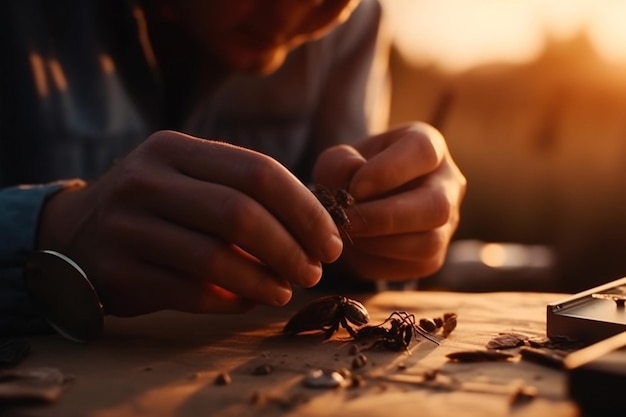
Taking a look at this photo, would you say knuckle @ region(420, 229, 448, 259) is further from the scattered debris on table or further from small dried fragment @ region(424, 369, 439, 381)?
the scattered debris on table

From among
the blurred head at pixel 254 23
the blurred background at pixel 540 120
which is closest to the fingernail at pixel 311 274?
the blurred head at pixel 254 23

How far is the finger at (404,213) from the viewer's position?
114cm

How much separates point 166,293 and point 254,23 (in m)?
0.77

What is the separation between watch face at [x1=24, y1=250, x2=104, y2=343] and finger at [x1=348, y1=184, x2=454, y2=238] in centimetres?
39

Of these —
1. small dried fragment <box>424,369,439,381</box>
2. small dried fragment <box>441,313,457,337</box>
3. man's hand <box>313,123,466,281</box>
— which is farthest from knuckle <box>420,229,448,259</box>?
small dried fragment <box>424,369,439,381</box>

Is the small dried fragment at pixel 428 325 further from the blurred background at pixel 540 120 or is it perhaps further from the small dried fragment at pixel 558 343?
the blurred background at pixel 540 120

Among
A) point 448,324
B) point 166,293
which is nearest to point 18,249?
point 166,293

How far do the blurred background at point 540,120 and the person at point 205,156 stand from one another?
3.90ft

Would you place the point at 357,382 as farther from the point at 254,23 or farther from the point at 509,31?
the point at 509,31

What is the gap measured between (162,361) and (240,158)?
26 cm

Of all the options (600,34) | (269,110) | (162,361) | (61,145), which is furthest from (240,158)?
(600,34)

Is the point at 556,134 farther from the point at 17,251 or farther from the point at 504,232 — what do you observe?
the point at 17,251

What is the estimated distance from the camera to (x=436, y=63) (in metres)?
4.71

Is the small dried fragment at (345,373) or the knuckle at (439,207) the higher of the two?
the knuckle at (439,207)
